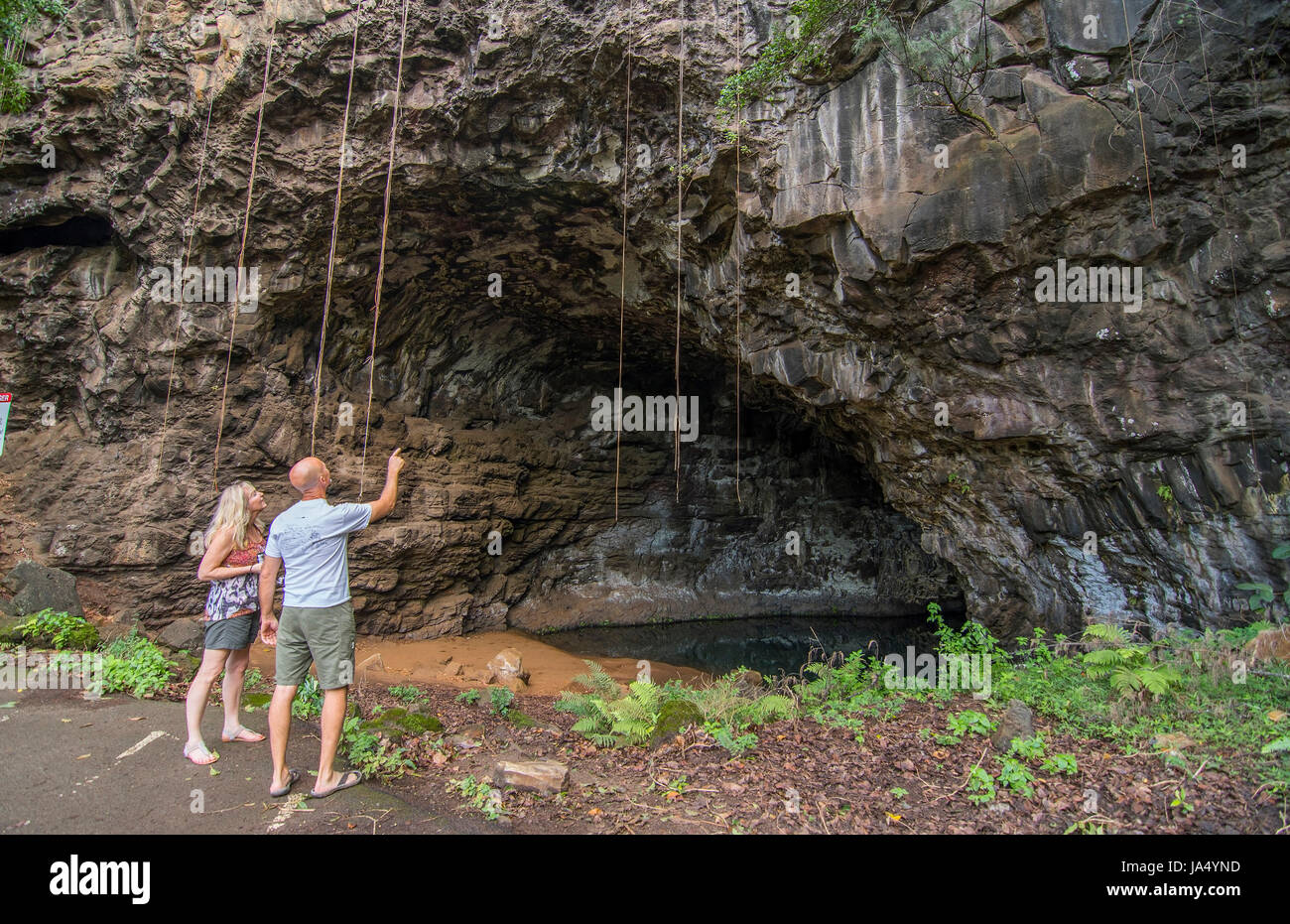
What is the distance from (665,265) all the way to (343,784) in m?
10.0

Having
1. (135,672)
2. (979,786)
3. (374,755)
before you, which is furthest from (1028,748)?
(135,672)

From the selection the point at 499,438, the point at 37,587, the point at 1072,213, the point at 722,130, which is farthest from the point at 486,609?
the point at 1072,213

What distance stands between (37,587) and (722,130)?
36.6 ft

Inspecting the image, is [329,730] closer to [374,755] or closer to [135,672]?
[374,755]

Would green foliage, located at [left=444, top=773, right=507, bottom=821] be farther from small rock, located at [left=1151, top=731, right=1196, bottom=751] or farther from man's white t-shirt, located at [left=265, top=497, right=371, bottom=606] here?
small rock, located at [left=1151, top=731, right=1196, bottom=751]

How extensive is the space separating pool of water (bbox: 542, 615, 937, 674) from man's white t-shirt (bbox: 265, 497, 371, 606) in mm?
10473

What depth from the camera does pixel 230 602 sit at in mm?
4867

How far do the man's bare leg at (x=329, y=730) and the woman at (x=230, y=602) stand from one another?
1.33 m

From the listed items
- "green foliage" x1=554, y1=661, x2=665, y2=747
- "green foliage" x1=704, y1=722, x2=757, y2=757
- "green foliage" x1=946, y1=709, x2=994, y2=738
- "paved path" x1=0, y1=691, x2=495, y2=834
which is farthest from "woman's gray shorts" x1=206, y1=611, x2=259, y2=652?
"green foliage" x1=946, y1=709, x2=994, y2=738

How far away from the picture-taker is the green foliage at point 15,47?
32.8 ft

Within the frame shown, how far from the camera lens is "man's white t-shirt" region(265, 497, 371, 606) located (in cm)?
411

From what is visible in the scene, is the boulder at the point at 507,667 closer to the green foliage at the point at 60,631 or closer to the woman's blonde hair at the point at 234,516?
the green foliage at the point at 60,631

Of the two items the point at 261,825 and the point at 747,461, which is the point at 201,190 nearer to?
the point at 261,825

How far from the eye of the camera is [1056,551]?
383 inches
